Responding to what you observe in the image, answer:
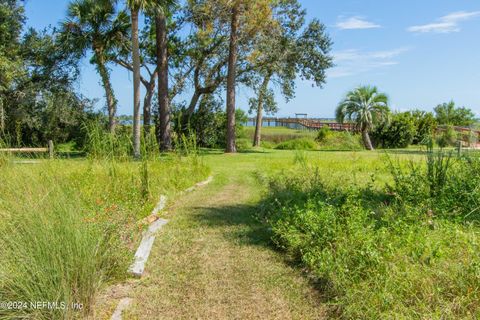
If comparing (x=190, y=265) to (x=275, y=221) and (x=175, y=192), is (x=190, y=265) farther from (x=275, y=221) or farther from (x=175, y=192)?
(x=175, y=192)

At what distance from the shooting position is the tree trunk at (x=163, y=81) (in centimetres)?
1842

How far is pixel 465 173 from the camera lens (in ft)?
21.2

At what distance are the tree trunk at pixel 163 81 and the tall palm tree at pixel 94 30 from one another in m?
3.09

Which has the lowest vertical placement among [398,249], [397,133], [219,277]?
[219,277]

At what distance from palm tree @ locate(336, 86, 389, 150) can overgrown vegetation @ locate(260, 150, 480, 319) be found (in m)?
20.5

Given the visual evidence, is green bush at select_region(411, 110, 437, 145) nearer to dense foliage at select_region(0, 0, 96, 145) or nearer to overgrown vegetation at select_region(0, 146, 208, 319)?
dense foliage at select_region(0, 0, 96, 145)

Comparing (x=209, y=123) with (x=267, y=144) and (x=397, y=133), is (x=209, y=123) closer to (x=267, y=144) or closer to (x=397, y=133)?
(x=267, y=144)

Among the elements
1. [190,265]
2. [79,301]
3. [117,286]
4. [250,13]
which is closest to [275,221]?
[190,265]

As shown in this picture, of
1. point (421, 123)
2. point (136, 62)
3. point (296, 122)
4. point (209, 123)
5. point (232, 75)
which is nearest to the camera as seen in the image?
point (136, 62)

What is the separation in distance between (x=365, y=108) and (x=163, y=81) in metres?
13.0

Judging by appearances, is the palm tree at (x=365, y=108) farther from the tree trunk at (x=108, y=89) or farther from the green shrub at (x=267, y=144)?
the tree trunk at (x=108, y=89)

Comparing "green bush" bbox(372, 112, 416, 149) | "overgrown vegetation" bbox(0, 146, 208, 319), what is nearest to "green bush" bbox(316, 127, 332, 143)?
"green bush" bbox(372, 112, 416, 149)

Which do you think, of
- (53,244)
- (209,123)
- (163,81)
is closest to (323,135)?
(209,123)

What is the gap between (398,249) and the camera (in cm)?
376
